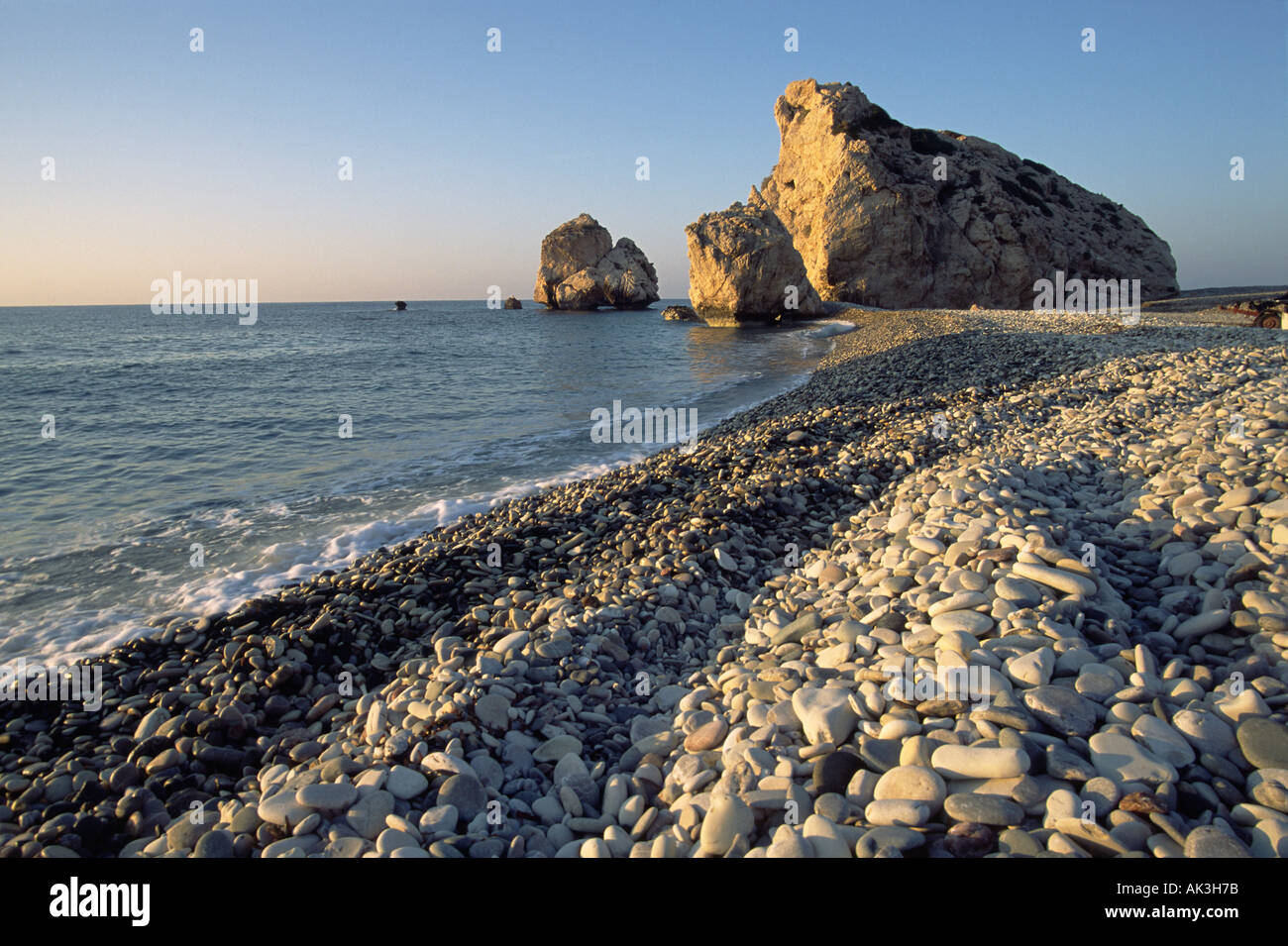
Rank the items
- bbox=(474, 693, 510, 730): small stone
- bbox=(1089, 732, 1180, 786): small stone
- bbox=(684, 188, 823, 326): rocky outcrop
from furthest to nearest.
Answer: bbox=(684, 188, 823, 326): rocky outcrop, bbox=(474, 693, 510, 730): small stone, bbox=(1089, 732, 1180, 786): small stone

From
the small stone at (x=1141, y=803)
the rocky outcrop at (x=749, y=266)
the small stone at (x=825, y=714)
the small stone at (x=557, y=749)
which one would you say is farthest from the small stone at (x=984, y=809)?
the rocky outcrop at (x=749, y=266)

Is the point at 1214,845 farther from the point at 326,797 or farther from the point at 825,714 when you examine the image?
the point at 326,797

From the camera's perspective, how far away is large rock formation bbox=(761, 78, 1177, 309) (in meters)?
57.4

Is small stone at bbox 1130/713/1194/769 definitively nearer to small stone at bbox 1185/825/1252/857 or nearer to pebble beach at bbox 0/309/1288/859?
pebble beach at bbox 0/309/1288/859

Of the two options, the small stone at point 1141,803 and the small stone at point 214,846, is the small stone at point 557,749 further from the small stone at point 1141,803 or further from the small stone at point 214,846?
the small stone at point 1141,803

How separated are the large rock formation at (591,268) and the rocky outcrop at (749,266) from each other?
122 ft

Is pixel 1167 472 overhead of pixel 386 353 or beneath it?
beneath

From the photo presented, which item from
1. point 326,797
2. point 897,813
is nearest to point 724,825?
point 897,813

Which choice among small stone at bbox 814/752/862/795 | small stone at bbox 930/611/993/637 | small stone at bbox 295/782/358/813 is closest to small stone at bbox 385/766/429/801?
small stone at bbox 295/782/358/813

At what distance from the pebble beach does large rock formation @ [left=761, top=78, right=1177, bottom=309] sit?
55597 millimetres

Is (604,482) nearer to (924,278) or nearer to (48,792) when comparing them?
(48,792)
